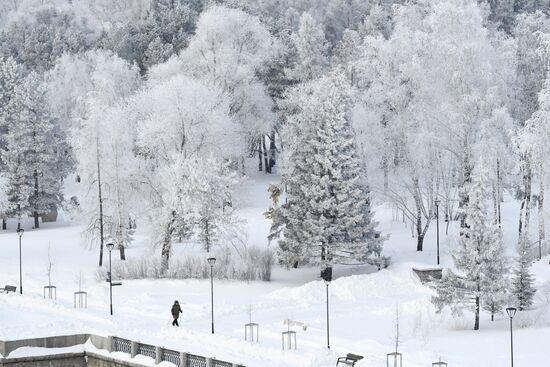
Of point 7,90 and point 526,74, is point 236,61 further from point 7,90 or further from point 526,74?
point 7,90

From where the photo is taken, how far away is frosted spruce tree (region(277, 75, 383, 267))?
56219mm

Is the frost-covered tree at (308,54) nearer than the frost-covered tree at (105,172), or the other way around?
the frost-covered tree at (105,172)

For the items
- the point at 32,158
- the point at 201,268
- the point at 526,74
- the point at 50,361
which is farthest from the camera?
the point at 32,158

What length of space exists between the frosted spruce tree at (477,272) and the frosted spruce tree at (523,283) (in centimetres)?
62

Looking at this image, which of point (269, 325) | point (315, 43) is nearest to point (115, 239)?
point (269, 325)

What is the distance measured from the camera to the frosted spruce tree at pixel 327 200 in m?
56.2

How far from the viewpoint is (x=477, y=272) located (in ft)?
148

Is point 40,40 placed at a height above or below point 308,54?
above

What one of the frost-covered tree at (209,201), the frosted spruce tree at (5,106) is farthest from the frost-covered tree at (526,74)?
the frosted spruce tree at (5,106)

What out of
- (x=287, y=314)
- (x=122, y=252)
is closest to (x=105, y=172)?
(x=122, y=252)

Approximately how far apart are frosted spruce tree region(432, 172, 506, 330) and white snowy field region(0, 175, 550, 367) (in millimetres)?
893

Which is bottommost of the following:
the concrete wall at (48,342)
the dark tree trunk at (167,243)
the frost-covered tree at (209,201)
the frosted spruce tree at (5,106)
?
the concrete wall at (48,342)

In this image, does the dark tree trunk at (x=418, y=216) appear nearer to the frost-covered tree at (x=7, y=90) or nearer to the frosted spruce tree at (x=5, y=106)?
the frosted spruce tree at (x=5, y=106)

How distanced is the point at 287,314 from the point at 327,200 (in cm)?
958
